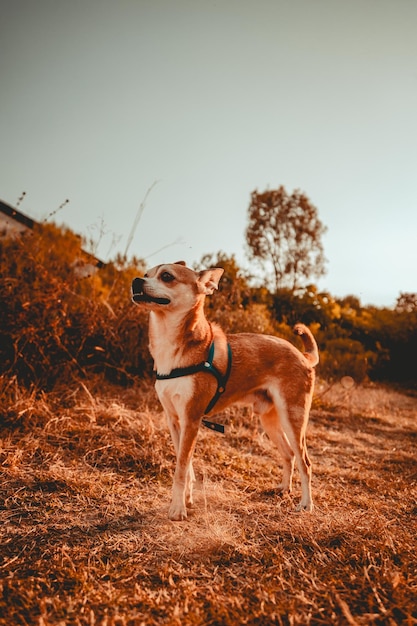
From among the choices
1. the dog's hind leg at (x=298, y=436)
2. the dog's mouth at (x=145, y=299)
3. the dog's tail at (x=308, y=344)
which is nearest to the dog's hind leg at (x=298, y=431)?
the dog's hind leg at (x=298, y=436)

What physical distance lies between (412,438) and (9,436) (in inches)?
233

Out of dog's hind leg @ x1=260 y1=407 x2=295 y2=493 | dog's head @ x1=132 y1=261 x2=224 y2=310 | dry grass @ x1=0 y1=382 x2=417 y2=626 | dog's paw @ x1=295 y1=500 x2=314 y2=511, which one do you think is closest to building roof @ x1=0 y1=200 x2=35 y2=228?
dry grass @ x1=0 y1=382 x2=417 y2=626

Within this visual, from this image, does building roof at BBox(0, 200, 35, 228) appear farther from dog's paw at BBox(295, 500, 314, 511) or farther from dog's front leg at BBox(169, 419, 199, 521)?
dog's paw at BBox(295, 500, 314, 511)

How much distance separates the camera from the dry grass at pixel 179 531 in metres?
2.00

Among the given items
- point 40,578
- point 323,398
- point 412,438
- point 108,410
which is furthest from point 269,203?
point 40,578

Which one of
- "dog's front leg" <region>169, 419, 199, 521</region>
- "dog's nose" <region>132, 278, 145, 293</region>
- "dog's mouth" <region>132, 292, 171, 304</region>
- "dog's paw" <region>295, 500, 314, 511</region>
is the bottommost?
"dog's paw" <region>295, 500, 314, 511</region>

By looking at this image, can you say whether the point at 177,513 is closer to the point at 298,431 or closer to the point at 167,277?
the point at 298,431

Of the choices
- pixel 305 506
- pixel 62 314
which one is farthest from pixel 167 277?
pixel 62 314

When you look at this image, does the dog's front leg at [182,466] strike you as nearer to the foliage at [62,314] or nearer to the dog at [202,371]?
the dog at [202,371]

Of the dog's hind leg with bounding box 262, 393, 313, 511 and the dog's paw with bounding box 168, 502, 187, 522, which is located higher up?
the dog's hind leg with bounding box 262, 393, 313, 511

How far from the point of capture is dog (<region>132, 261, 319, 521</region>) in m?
3.22

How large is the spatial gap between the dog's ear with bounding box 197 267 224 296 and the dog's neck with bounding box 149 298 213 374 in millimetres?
126

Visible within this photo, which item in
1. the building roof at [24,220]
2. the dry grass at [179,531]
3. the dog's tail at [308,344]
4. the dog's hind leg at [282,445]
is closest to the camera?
the dry grass at [179,531]

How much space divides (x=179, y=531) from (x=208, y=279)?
Answer: 1.97 m
